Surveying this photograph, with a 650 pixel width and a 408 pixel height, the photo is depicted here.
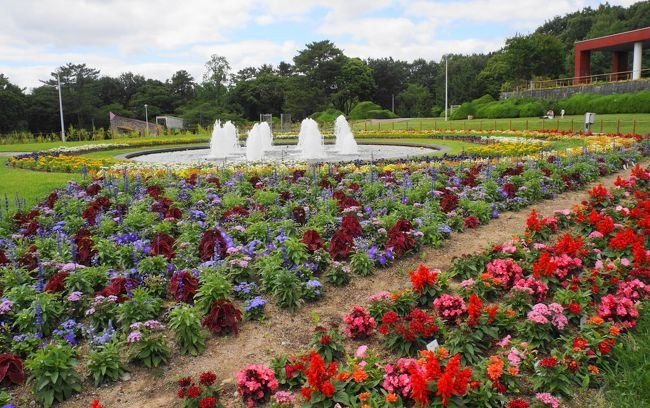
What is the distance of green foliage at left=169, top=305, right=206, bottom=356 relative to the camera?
147 inches

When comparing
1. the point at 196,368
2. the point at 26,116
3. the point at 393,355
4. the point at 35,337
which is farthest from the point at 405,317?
the point at 26,116

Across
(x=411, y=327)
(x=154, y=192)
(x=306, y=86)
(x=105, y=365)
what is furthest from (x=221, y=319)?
(x=306, y=86)

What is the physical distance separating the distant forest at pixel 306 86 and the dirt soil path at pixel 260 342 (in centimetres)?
4234

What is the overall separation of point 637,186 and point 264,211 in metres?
5.66

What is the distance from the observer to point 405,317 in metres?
3.85

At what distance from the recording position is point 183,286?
4.32 metres

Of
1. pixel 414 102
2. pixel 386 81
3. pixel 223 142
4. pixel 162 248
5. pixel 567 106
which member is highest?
pixel 386 81

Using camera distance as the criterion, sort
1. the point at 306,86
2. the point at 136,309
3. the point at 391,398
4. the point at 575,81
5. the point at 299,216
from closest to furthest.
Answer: the point at 391,398
the point at 136,309
the point at 299,216
the point at 575,81
the point at 306,86

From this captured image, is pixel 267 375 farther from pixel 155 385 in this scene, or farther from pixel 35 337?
pixel 35 337

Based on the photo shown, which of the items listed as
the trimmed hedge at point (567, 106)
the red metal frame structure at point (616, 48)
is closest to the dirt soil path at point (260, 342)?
the trimmed hedge at point (567, 106)

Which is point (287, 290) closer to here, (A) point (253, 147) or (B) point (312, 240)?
(B) point (312, 240)

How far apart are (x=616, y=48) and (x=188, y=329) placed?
46295 mm

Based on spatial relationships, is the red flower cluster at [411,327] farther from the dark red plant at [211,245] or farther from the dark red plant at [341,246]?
the dark red plant at [211,245]

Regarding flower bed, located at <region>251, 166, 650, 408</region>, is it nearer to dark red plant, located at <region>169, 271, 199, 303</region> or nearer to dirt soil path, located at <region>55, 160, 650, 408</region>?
dirt soil path, located at <region>55, 160, 650, 408</region>
